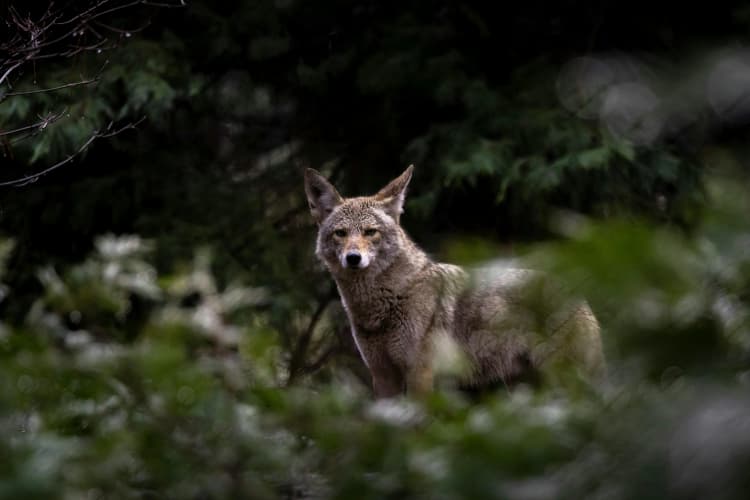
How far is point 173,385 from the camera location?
7.45 feet

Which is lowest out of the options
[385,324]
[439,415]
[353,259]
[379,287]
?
[439,415]

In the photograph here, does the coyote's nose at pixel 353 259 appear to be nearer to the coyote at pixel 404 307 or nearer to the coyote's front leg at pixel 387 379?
the coyote at pixel 404 307

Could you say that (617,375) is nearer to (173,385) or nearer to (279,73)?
(173,385)

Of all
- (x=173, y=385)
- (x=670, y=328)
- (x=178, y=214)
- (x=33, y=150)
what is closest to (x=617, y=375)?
(x=670, y=328)

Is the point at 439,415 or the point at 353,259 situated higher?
the point at 353,259

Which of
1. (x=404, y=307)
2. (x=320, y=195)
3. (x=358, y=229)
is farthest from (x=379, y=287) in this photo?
(x=320, y=195)

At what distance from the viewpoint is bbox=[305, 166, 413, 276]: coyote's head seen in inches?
267

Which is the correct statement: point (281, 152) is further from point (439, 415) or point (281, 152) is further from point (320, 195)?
point (439, 415)

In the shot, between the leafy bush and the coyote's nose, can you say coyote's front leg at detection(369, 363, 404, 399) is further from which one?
the leafy bush

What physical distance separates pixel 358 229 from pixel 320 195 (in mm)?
554

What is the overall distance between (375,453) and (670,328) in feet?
2.10

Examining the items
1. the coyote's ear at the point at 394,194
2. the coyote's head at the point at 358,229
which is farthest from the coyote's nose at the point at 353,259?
the coyote's ear at the point at 394,194

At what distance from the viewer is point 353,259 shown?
670 cm

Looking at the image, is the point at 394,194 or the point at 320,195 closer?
the point at 394,194
